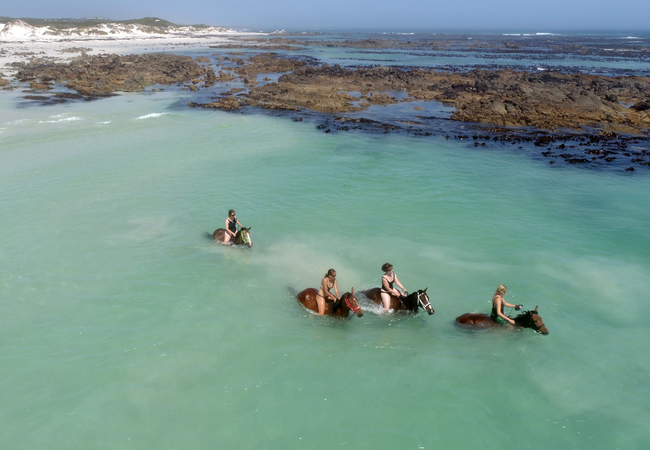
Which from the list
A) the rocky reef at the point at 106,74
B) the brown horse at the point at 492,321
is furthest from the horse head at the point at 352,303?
the rocky reef at the point at 106,74

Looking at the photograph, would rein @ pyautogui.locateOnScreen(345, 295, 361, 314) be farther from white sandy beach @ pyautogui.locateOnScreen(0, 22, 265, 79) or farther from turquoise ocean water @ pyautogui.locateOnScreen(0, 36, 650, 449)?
white sandy beach @ pyautogui.locateOnScreen(0, 22, 265, 79)

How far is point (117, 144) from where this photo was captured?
26.1 metres

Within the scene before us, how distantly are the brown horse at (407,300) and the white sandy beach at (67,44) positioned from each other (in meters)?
60.5

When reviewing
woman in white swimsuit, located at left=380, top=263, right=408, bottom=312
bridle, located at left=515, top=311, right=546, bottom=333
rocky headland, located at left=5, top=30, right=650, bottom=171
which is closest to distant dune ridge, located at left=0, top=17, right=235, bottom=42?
rocky headland, located at left=5, top=30, right=650, bottom=171

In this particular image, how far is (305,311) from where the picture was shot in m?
11.0

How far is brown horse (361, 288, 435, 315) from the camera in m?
10.1

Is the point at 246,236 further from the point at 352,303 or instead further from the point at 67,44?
the point at 67,44

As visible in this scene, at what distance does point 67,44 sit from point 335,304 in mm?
112095

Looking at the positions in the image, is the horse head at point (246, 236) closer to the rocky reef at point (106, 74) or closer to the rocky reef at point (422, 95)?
the rocky reef at point (422, 95)

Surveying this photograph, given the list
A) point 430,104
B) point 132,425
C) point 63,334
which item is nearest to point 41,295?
point 63,334

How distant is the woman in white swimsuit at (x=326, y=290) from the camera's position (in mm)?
10320

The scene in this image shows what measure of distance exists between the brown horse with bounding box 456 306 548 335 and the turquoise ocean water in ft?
1.02

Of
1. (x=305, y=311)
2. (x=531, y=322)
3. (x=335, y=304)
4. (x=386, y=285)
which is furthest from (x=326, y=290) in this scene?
(x=531, y=322)

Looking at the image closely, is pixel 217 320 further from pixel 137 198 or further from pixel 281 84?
pixel 281 84
